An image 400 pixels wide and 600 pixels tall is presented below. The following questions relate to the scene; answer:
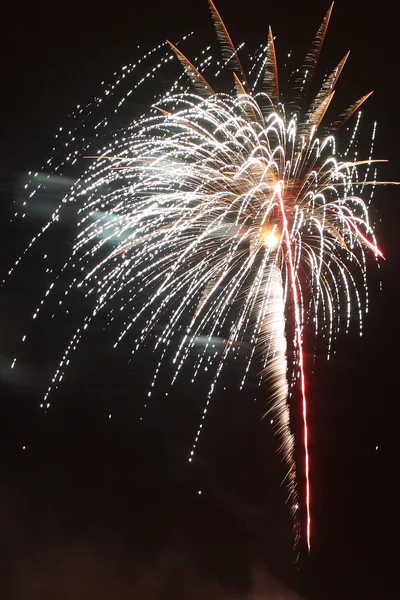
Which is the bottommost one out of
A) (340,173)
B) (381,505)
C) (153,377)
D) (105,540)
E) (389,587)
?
(105,540)

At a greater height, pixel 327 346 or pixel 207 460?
pixel 327 346

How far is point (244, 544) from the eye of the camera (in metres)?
7.99

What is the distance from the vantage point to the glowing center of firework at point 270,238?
229 inches

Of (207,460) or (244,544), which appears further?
(207,460)

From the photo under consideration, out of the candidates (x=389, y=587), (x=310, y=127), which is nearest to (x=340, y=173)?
(x=310, y=127)

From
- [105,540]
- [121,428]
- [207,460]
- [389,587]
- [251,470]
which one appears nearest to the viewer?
[389,587]

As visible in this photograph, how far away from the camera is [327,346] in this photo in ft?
37.8

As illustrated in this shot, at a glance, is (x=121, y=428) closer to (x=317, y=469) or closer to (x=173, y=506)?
(x=173, y=506)

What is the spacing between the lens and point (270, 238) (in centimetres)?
585

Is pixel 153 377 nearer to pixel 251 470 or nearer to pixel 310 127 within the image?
pixel 251 470

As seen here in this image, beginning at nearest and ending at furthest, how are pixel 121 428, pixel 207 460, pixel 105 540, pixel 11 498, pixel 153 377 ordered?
pixel 105 540 < pixel 11 498 < pixel 207 460 < pixel 121 428 < pixel 153 377

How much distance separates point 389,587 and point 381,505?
2353mm

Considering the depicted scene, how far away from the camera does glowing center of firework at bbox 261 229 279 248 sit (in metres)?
5.82

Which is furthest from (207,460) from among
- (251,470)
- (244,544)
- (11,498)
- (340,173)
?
(340,173)
